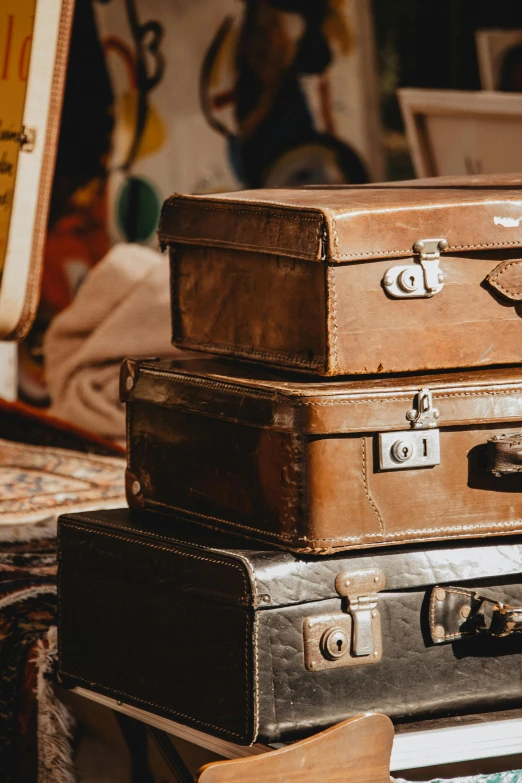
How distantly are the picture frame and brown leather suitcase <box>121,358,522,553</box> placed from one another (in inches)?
21.5

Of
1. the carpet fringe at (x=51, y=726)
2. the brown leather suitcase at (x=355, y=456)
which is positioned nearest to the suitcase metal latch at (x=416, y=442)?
the brown leather suitcase at (x=355, y=456)

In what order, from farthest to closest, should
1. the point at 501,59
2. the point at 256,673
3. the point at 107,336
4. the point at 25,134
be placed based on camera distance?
the point at 501,59, the point at 107,336, the point at 25,134, the point at 256,673

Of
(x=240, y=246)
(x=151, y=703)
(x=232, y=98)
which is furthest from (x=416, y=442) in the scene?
(x=232, y=98)

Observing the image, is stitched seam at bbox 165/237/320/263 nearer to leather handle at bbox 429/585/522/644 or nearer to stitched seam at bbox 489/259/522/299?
stitched seam at bbox 489/259/522/299

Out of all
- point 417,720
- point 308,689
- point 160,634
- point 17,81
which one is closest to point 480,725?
point 417,720

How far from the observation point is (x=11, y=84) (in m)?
2.21

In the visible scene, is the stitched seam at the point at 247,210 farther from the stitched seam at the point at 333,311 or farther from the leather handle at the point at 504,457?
the leather handle at the point at 504,457

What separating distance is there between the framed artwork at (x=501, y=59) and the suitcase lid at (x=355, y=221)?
7.85ft

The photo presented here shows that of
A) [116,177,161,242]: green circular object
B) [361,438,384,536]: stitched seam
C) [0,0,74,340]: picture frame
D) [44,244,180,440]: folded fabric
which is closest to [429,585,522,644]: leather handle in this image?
[361,438,384,536]: stitched seam

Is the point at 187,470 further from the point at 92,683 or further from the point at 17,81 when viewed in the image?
the point at 17,81

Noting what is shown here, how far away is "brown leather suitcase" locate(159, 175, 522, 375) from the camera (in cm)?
168

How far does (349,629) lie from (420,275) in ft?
1.59

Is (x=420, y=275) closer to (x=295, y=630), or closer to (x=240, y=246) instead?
(x=240, y=246)

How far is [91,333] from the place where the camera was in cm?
339
